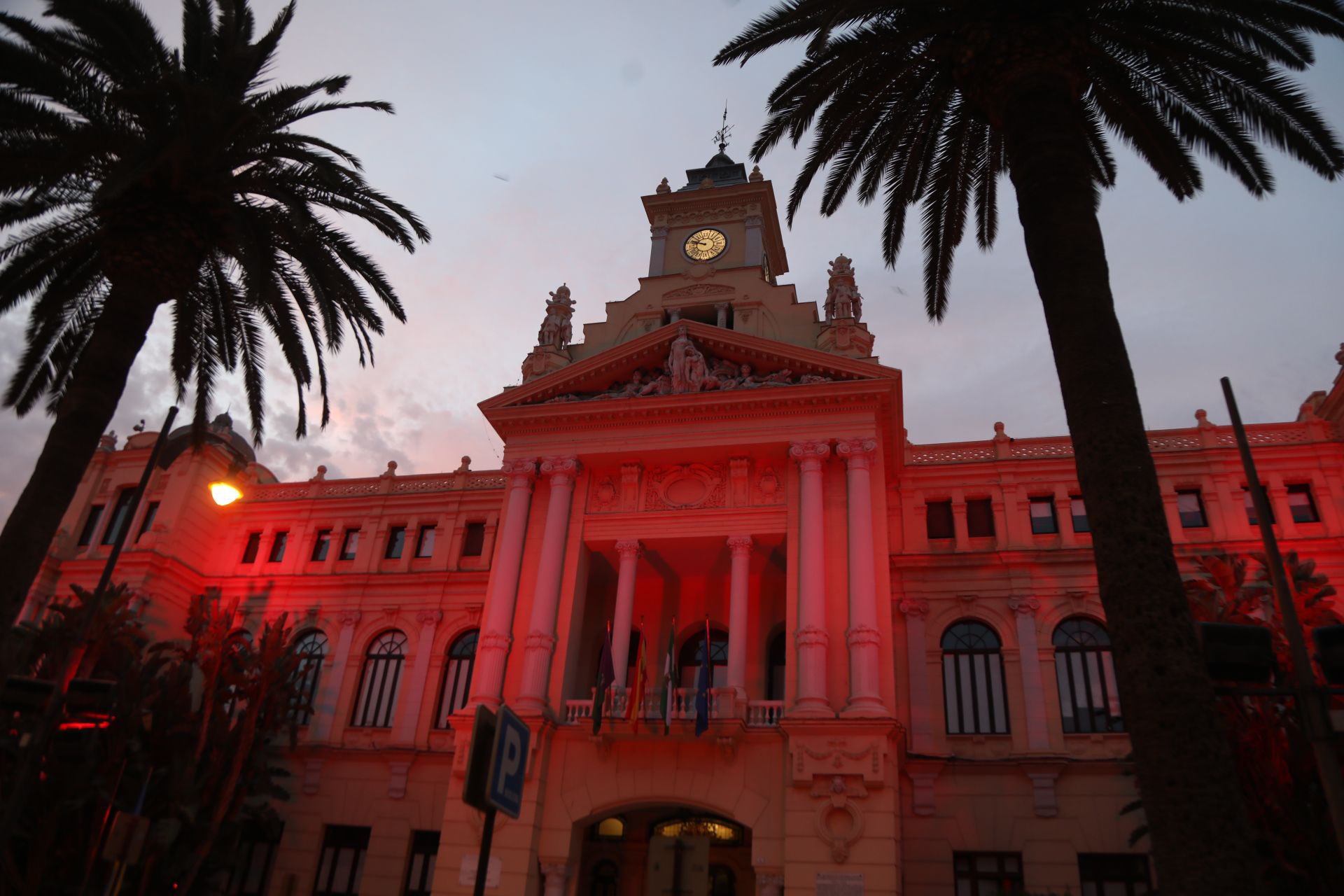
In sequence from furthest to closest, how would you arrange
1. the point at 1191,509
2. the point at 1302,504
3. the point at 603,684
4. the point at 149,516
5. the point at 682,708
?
1. the point at 149,516
2. the point at 1191,509
3. the point at 1302,504
4. the point at 682,708
5. the point at 603,684

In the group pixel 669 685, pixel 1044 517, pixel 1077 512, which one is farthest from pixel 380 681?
pixel 1077 512

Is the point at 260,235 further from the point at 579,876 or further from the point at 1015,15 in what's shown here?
the point at 579,876

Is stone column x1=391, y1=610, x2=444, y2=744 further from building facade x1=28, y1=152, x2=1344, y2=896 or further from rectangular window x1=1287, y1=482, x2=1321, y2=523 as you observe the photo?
rectangular window x1=1287, y1=482, x2=1321, y2=523

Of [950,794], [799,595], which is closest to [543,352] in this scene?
[799,595]

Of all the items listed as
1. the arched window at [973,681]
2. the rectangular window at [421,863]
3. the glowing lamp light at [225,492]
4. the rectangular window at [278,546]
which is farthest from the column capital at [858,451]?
the rectangular window at [278,546]

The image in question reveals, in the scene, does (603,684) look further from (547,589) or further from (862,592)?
(862,592)

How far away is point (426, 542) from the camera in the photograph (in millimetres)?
35656

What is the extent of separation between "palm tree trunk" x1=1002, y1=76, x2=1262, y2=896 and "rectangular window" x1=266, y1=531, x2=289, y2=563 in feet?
101

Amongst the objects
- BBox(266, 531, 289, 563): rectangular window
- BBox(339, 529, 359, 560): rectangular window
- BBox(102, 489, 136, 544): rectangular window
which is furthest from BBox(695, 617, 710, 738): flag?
BBox(102, 489, 136, 544): rectangular window

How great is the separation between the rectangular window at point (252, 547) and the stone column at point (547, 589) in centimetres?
1477

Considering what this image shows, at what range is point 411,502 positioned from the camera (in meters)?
36.1

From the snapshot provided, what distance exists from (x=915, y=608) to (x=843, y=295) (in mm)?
9297

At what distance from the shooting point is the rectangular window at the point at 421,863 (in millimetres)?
29141

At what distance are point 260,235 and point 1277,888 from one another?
897 inches
